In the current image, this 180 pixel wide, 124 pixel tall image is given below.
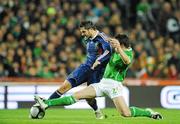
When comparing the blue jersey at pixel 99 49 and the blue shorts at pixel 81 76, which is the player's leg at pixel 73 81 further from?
the blue jersey at pixel 99 49

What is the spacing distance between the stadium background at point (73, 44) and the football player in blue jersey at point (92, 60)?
16.0 ft

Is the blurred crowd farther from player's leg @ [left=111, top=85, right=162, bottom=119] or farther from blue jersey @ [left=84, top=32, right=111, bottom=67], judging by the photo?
player's leg @ [left=111, top=85, right=162, bottom=119]

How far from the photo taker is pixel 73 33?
2473cm

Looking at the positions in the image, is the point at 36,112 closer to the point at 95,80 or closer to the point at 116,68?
the point at 95,80

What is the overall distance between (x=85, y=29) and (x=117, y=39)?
1192 millimetres

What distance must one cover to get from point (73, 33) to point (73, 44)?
17.0 inches

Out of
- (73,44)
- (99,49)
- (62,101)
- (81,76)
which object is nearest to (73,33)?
(73,44)

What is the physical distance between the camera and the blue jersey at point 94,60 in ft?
52.9

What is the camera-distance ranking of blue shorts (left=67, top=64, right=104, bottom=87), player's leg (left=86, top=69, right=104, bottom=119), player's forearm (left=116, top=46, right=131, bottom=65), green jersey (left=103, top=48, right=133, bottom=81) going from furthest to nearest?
blue shorts (left=67, top=64, right=104, bottom=87) → player's leg (left=86, top=69, right=104, bottom=119) → green jersey (left=103, top=48, right=133, bottom=81) → player's forearm (left=116, top=46, right=131, bottom=65)

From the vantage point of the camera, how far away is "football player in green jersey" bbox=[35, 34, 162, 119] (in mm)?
15125

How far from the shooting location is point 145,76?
23.8m

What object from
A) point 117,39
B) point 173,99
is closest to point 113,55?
point 117,39

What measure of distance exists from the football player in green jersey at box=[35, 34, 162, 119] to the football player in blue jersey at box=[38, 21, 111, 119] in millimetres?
666

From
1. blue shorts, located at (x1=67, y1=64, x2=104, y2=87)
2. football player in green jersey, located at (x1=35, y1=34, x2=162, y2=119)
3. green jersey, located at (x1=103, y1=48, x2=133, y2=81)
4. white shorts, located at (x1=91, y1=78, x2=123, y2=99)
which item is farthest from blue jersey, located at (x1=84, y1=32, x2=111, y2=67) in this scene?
white shorts, located at (x1=91, y1=78, x2=123, y2=99)
